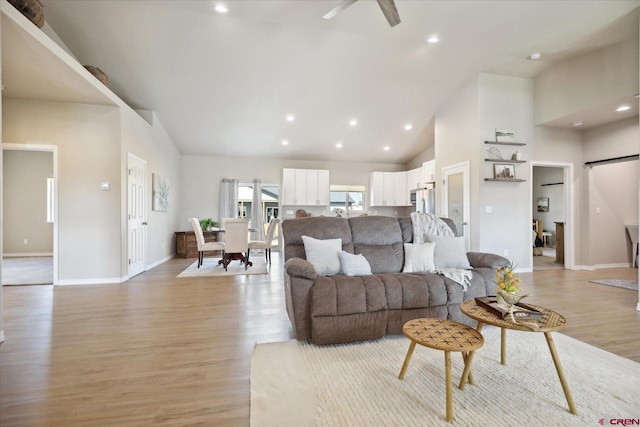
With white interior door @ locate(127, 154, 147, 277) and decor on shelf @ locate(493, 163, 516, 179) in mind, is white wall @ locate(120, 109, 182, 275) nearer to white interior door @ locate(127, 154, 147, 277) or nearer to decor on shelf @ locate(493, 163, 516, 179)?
white interior door @ locate(127, 154, 147, 277)

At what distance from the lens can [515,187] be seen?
16.7ft

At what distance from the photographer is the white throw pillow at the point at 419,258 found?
113 inches

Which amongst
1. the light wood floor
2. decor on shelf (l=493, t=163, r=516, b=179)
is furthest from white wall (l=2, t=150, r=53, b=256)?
decor on shelf (l=493, t=163, r=516, b=179)

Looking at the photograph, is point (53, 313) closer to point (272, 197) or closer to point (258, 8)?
point (258, 8)

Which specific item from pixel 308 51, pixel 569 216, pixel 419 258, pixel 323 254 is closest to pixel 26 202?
pixel 308 51

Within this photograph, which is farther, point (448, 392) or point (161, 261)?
point (161, 261)

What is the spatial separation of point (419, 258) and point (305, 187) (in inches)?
211

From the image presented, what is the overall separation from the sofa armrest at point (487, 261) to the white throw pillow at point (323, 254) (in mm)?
1430

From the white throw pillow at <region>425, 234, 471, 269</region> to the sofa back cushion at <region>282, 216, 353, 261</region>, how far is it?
922 millimetres

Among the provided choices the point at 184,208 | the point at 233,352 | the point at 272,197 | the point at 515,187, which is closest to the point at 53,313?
the point at 233,352

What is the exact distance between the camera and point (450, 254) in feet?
9.73

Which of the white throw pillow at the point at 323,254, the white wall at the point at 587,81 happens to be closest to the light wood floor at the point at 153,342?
the white throw pillow at the point at 323,254

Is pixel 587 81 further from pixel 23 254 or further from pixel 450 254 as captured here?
pixel 23 254

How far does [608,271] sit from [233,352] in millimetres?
6612
